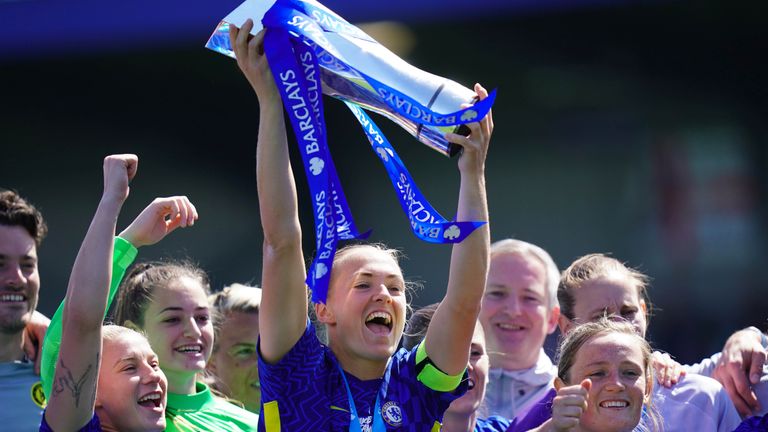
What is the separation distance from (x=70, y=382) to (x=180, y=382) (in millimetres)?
854

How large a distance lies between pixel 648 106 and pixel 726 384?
19.3ft

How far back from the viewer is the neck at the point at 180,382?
12.8ft

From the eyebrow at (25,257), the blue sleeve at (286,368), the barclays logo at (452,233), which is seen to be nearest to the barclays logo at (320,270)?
the blue sleeve at (286,368)

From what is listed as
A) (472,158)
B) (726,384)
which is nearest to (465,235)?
(472,158)

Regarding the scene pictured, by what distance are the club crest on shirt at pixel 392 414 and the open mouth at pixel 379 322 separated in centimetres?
22

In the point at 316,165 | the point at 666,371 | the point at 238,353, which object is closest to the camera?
the point at 316,165

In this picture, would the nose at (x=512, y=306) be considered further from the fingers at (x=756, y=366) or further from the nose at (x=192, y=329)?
the nose at (x=192, y=329)

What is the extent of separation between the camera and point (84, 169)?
10.6 meters

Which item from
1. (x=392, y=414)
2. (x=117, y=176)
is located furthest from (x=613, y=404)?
(x=117, y=176)

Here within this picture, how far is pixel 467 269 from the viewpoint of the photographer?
3045 mm

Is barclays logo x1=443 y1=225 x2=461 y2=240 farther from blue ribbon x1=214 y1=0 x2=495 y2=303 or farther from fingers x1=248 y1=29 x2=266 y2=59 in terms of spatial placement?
fingers x1=248 y1=29 x2=266 y2=59

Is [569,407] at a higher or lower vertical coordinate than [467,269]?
lower

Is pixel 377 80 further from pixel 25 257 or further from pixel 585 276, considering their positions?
pixel 25 257

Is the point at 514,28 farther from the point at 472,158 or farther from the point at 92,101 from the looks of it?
the point at 472,158
